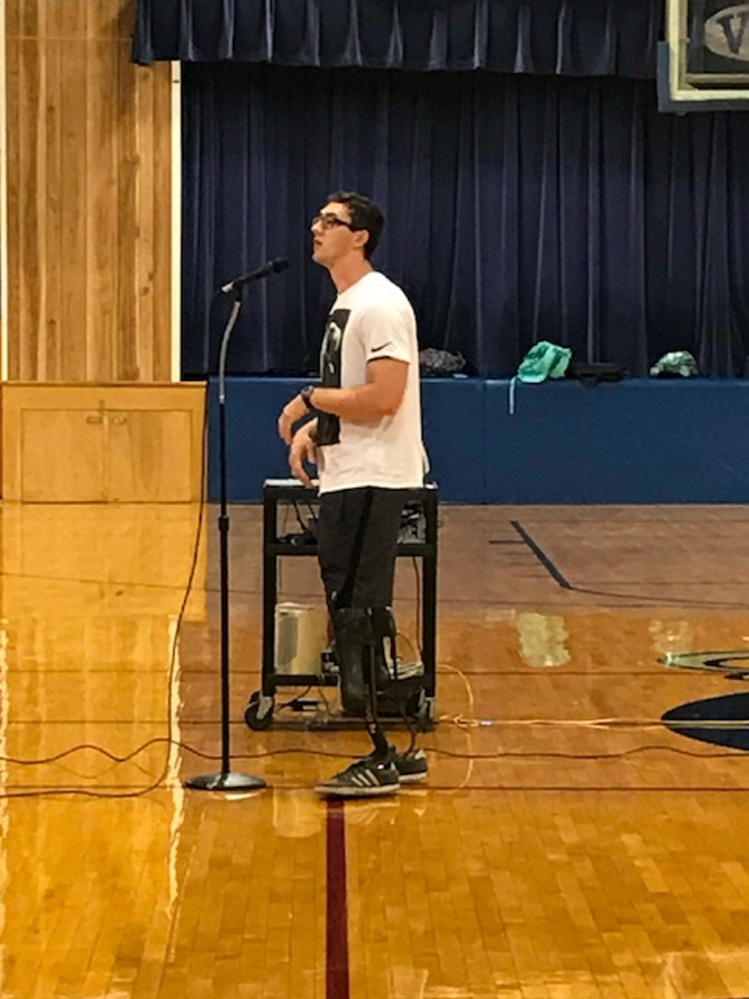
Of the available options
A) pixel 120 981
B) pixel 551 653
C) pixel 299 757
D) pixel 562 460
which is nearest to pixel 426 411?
pixel 562 460

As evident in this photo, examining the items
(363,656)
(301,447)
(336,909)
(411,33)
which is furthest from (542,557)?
(336,909)

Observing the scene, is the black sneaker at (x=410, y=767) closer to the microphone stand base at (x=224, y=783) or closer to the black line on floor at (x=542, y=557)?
the microphone stand base at (x=224, y=783)

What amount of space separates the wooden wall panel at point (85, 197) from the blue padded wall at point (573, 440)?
2.74 ft

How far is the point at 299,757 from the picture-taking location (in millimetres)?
5430

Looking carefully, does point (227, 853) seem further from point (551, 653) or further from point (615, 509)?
point (615, 509)

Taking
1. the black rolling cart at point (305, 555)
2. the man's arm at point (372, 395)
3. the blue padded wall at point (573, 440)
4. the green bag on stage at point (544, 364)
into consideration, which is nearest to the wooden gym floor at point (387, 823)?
the black rolling cart at point (305, 555)

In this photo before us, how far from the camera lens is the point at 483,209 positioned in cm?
1320

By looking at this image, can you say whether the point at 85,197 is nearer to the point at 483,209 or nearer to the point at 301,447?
the point at 483,209

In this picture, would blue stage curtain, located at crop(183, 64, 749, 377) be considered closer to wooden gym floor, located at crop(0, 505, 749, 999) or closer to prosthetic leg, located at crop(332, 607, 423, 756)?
wooden gym floor, located at crop(0, 505, 749, 999)

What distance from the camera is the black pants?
4.98 m

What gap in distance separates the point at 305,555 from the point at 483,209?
7884mm

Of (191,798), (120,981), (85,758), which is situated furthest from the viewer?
(85,758)

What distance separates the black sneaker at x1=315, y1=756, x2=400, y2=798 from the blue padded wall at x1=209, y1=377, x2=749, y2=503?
24.7 feet

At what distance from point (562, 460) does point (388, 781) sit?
304 inches
